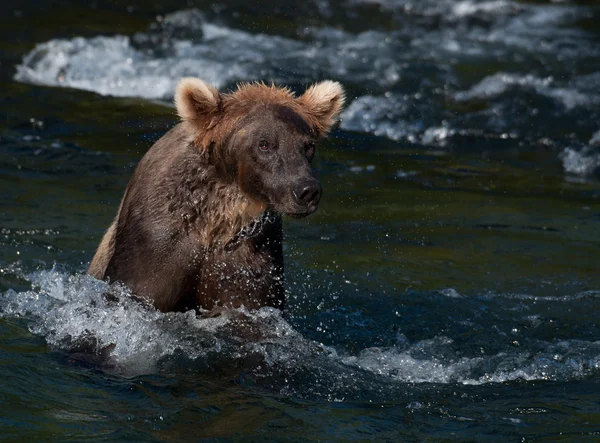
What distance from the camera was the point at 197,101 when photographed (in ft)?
24.2

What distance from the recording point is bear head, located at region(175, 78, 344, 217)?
7031 mm

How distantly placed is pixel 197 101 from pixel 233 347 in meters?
1.77

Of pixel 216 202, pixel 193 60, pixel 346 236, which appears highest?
pixel 193 60

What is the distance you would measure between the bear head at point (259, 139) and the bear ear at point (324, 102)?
4 cm

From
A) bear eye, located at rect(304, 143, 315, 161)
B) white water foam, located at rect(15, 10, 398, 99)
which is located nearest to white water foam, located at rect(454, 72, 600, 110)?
white water foam, located at rect(15, 10, 398, 99)

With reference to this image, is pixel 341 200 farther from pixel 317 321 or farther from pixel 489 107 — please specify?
pixel 489 107

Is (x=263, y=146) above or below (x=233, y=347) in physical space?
above

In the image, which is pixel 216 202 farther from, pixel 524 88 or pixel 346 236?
pixel 524 88

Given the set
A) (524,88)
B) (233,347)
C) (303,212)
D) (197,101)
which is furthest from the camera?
(524,88)

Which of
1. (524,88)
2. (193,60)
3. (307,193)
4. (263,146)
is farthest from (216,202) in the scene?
(524,88)

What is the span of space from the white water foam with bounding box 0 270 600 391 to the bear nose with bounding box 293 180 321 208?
109 cm

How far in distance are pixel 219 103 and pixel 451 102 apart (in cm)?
1003

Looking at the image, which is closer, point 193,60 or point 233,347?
point 233,347

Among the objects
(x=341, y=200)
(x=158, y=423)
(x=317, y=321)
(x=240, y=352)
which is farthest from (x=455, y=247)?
(x=158, y=423)
